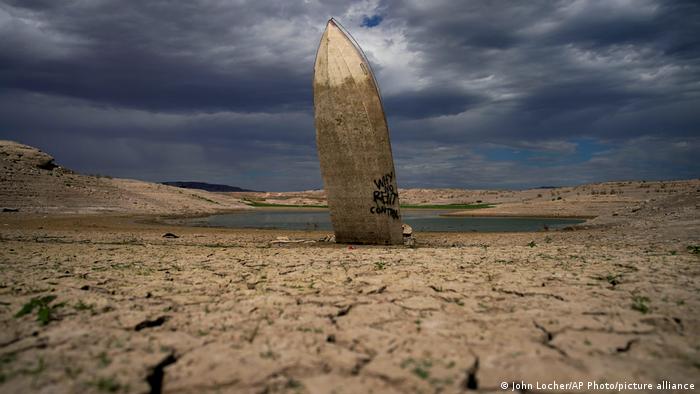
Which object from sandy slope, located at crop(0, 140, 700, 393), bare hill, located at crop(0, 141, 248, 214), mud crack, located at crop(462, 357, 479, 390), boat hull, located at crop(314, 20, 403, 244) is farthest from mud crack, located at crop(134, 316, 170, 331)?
bare hill, located at crop(0, 141, 248, 214)

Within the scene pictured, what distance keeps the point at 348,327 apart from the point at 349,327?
0.01 m

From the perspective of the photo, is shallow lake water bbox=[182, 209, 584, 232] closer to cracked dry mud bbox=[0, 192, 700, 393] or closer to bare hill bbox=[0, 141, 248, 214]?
bare hill bbox=[0, 141, 248, 214]

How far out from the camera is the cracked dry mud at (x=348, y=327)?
129 inches

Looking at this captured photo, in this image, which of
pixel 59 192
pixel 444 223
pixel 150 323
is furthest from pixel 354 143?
pixel 59 192

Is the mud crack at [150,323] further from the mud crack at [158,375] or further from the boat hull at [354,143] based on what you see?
the boat hull at [354,143]

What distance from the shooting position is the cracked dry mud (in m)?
3.27

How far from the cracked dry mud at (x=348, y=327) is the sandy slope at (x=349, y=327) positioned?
0.02 m

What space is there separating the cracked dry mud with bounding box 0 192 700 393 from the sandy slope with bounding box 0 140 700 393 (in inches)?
0.7

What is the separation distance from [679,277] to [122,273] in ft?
26.7

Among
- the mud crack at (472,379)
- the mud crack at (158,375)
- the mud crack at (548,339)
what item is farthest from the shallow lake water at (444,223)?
the mud crack at (158,375)

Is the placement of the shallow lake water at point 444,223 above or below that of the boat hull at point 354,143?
below

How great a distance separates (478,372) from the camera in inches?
131

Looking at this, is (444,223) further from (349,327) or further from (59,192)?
(59,192)

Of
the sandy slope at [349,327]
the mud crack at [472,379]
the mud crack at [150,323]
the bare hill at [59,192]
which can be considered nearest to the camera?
the mud crack at [472,379]
